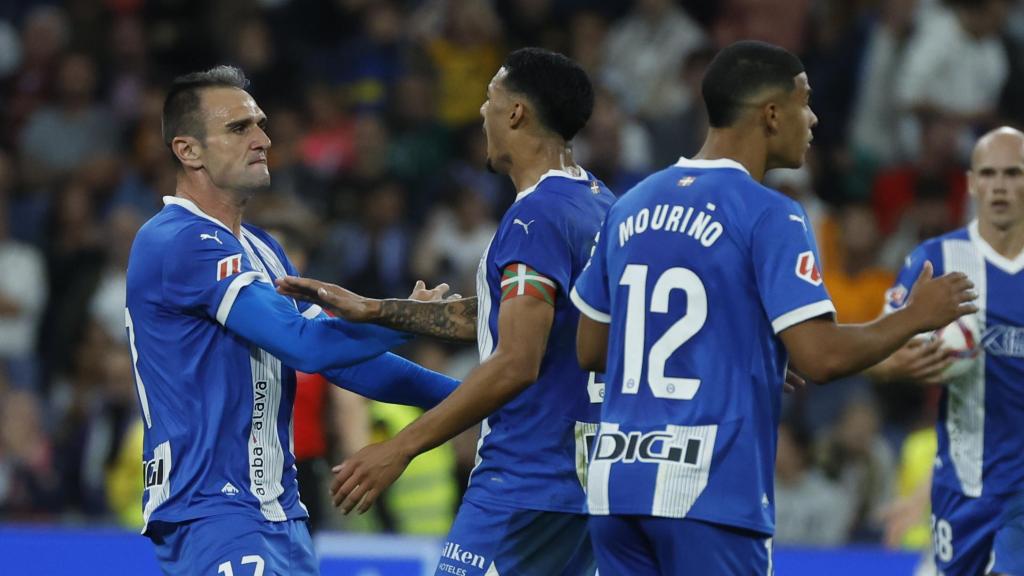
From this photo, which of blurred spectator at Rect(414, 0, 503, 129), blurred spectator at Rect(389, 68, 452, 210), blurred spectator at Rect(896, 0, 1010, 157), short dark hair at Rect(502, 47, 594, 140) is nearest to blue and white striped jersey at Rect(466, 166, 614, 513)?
short dark hair at Rect(502, 47, 594, 140)

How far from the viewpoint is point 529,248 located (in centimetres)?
590

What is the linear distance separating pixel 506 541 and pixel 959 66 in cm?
868

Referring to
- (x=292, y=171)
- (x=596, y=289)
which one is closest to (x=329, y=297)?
(x=596, y=289)

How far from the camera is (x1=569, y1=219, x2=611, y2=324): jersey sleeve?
18.4 feet

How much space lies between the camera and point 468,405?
19.0 feet

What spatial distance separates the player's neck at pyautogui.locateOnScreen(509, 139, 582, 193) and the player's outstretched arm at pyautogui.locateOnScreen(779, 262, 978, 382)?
138cm

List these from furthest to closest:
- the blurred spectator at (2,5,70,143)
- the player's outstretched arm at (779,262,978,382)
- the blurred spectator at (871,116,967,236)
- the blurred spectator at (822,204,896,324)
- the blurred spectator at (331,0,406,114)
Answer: the blurred spectator at (2,5,70,143), the blurred spectator at (331,0,406,114), the blurred spectator at (871,116,967,236), the blurred spectator at (822,204,896,324), the player's outstretched arm at (779,262,978,382)

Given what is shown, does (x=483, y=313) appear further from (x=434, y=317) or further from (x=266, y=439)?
(x=266, y=439)

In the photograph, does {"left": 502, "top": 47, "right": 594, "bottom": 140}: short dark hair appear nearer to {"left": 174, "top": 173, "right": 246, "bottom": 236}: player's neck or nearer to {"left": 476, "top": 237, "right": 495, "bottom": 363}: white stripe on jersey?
{"left": 476, "top": 237, "right": 495, "bottom": 363}: white stripe on jersey

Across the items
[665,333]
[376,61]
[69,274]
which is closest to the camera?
[665,333]

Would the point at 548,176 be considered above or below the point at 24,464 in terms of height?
above

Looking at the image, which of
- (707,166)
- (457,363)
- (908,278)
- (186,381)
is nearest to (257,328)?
(186,381)

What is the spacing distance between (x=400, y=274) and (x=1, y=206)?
3473 mm

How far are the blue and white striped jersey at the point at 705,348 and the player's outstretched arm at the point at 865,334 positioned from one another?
6cm
